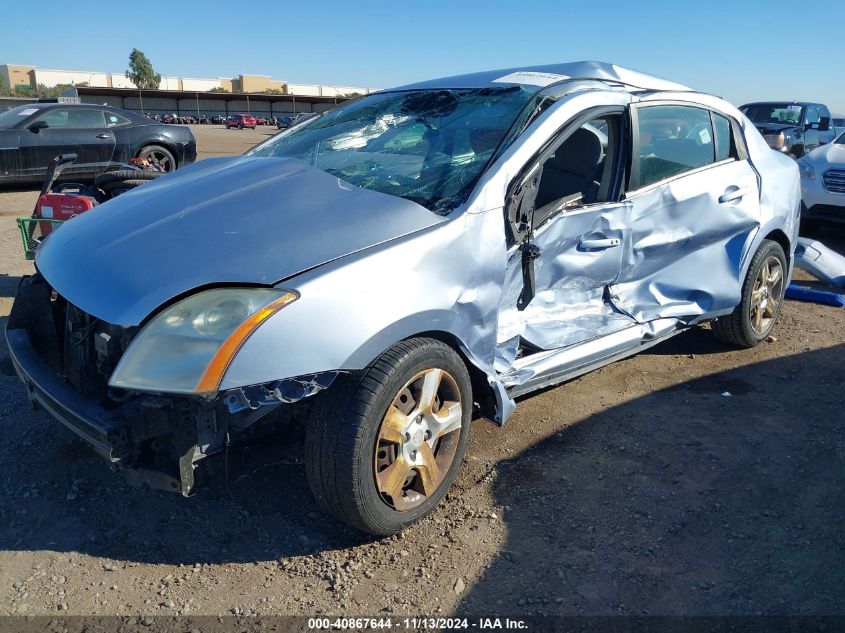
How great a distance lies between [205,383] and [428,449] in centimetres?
97

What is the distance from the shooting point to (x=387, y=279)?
2.44 meters

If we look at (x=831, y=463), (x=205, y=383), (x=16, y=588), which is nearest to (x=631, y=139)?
(x=831, y=463)

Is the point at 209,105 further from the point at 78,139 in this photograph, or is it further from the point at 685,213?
the point at 685,213

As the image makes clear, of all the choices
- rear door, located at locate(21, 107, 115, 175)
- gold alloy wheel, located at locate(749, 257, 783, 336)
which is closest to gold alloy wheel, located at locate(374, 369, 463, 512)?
gold alloy wheel, located at locate(749, 257, 783, 336)

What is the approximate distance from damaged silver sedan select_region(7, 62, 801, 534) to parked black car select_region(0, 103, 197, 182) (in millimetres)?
9225

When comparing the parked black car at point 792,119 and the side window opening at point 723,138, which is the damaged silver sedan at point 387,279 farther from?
the parked black car at point 792,119

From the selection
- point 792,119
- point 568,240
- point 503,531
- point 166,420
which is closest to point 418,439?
point 503,531

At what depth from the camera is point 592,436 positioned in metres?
3.61

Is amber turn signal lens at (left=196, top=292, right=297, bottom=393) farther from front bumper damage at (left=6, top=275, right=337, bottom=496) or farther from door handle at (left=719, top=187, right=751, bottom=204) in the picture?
door handle at (left=719, top=187, right=751, bottom=204)

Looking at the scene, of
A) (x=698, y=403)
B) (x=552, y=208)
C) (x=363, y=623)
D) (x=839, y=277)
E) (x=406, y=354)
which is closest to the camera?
(x=363, y=623)

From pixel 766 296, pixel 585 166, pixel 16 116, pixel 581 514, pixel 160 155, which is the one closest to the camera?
pixel 581 514

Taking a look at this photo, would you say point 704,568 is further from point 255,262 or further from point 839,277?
point 839,277

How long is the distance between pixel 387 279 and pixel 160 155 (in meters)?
11.5

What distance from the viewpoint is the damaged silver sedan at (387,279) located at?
2.29m
